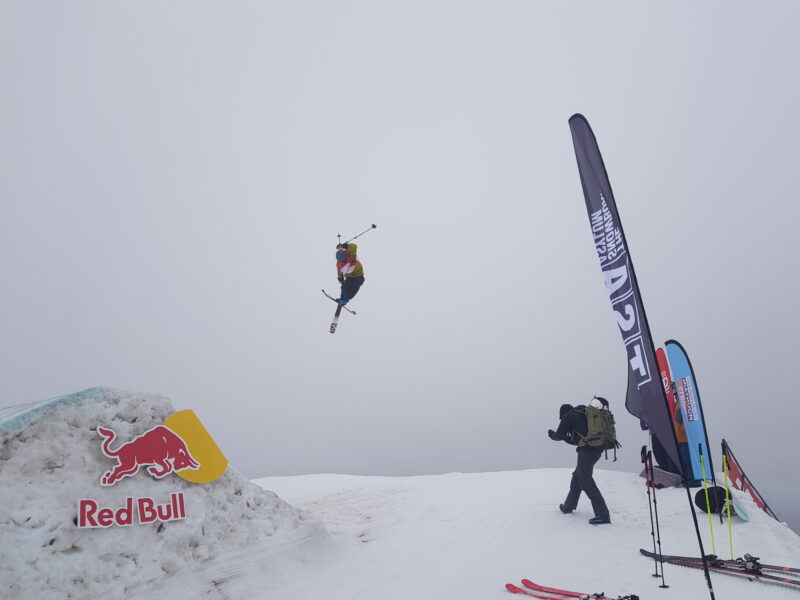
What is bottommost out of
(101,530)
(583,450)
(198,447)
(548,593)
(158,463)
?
(548,593)

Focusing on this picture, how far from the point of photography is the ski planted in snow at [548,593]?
18.1 ft

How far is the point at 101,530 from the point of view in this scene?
19.8 ft

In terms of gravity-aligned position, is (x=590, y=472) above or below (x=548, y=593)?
above

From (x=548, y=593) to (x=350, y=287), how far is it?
26.2 ft

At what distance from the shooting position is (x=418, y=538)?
8.99 meters

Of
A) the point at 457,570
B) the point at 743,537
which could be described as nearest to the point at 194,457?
the point at 457,570

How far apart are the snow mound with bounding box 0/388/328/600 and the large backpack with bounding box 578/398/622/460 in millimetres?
5174

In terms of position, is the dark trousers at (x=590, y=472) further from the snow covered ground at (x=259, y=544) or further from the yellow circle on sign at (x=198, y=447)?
the yellow circle on sign at (x=198, y=447)

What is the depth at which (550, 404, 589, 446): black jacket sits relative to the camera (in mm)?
8906

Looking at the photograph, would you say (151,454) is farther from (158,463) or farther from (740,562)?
(740,562)

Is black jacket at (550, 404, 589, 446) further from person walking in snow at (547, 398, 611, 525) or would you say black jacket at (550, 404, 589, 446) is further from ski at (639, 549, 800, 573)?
ski at (639, 549, 800, 573)

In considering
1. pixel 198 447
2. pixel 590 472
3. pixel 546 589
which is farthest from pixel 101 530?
pixel 590 472

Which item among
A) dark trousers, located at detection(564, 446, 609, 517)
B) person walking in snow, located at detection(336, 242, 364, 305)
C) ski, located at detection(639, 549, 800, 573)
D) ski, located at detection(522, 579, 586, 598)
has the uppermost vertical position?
person walking in snow, located at detection(336, 242, 364, 305)

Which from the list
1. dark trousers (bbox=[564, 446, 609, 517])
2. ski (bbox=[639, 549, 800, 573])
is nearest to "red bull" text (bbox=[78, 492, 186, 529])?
ski (bbox=[639, 549, 800, 573])
